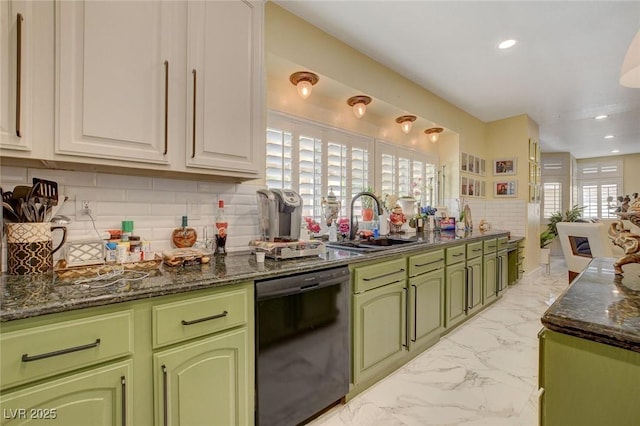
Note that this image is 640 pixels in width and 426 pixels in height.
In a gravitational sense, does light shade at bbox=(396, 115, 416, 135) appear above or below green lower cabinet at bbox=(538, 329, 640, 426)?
above

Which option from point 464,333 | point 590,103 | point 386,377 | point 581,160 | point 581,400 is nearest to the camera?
point 581,400

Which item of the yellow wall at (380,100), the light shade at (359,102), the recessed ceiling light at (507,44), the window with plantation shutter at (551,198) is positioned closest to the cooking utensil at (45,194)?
the yellow wall at (380,100)

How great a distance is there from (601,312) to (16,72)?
206 cm

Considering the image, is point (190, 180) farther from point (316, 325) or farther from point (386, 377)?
point (386, 377)

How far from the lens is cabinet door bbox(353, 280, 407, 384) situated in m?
1.88

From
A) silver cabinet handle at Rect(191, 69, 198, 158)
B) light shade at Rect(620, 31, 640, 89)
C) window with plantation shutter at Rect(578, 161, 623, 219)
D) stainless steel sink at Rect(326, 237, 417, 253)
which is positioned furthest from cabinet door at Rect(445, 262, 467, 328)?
window with plantation shutter at Rect(578, 161, 623, 219)

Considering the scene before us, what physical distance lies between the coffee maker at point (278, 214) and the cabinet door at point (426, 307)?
1006mm

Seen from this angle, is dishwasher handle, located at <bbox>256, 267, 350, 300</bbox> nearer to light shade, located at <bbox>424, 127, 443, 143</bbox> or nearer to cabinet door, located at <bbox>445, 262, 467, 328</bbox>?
cabinet door, located at <bbox>445, 262, 467, 328</bbox>

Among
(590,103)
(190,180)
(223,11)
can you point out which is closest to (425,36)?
(223,11)

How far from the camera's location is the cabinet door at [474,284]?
311 cm

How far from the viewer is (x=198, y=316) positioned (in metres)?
1.23

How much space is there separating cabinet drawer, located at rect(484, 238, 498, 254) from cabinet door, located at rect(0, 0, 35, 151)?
151 inches

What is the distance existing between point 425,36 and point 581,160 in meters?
9.16

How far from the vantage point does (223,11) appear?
1697 mm
